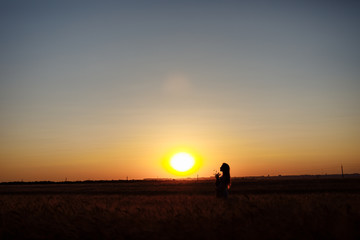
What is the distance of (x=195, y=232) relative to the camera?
8.89m

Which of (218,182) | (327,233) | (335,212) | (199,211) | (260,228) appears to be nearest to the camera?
(327,233)

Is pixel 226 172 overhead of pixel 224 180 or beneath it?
overhead

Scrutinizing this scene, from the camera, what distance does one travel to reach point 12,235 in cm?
965

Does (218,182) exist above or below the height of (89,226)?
above

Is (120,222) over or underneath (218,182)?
underneath

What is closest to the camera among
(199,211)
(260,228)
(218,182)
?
(260,228)

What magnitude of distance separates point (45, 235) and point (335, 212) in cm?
761

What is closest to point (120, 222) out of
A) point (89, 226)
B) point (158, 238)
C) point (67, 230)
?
point (89, 226)

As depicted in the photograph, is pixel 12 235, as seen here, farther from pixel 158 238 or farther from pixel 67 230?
pixel 158 238

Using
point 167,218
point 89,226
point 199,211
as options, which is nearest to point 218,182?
point 199,211

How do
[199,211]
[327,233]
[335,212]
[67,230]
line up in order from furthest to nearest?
[199,211], [335,212], [67,230], [327,233]

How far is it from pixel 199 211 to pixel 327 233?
4.95 meters

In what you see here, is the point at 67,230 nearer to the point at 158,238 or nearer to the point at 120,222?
the point at 120,222

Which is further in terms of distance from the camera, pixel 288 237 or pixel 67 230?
pixel 67 230
